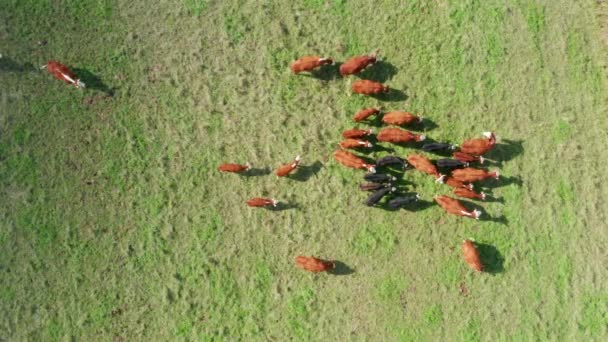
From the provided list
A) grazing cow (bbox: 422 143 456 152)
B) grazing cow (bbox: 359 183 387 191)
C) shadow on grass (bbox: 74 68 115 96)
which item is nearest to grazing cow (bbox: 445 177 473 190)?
grazing cow (bbox: 422 143 456 152)

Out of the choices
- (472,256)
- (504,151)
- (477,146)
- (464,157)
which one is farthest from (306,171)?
(504,151)

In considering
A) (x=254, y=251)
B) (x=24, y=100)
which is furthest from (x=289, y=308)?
(x=24, y=100)

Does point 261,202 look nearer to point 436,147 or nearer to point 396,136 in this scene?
point 396,136

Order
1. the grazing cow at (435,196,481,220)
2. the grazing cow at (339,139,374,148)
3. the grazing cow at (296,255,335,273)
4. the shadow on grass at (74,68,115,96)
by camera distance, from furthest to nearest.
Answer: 1. the shadow on grass at (74,68,115,96)
2. the grazing cow at (339,139,374,148)
3. the grazing cow at (435,196,481,220)
4. the grazing cow at (296,255,335,273)

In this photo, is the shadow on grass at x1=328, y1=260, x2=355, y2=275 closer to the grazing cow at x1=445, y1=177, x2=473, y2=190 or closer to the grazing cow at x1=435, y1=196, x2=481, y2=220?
the grazing cow at x1=435, y1=196, x2=481, y2=220

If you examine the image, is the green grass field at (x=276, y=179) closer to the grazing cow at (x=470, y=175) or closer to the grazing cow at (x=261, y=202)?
the grazing cow at (x=261, y=202)

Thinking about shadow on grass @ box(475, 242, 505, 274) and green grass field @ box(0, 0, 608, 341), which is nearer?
green grass field @ box(0, 0, 608, 341)

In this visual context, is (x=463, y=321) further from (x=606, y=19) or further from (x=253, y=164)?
(x=606, y=19)
